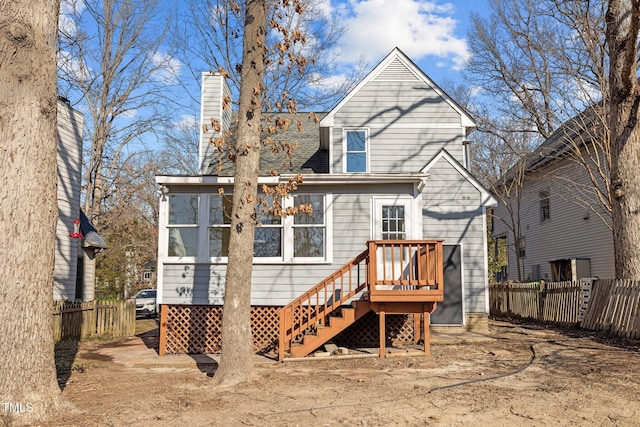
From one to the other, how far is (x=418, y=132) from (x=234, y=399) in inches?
371

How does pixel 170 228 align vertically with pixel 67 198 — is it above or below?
below

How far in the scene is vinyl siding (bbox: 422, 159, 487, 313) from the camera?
12.9 meters

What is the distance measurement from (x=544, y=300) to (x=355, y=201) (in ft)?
27.1

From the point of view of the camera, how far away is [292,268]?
11.1 meters

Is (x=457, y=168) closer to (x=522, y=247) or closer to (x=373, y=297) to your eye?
(x=373, y=297)

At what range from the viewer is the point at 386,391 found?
6.70m

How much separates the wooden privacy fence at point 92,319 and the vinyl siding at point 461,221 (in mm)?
8919

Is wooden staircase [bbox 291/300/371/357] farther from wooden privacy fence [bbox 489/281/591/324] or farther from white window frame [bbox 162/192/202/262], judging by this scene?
wooden privacy fence [bbox 489/281/591/324]

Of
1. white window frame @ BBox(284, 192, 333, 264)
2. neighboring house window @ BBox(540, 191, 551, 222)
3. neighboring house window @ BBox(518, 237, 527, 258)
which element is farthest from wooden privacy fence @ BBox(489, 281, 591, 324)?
white window frame @ BBox(284, 192, 333, 264)

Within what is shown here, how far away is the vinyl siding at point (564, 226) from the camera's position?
59.6 ft

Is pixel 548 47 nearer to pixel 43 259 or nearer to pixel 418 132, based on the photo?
pixel 418 132

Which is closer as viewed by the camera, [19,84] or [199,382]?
[19,84]

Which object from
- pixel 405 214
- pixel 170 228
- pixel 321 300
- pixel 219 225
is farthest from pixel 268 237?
pixel 405 214

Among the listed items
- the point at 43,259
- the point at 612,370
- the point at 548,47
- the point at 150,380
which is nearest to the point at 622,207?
the point at 612,370
